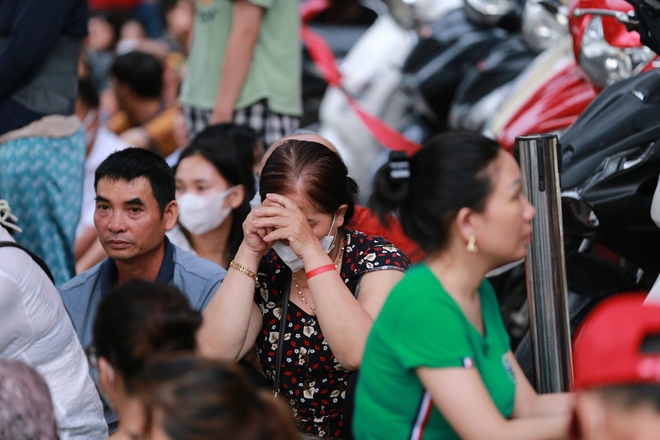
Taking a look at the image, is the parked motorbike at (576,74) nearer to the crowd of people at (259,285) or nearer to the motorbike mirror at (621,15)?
the motorbike mirror at (621,15)

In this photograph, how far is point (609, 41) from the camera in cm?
364

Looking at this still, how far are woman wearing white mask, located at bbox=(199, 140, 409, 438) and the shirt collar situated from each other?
373 millimetres

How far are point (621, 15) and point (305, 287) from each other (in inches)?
52.1

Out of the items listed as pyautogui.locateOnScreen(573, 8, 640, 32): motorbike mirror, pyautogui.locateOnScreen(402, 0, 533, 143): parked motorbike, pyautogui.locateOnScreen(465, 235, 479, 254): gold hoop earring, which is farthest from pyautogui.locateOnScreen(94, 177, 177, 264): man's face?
pyautogui.locateOnScreen(402, 0, 533, 143): parked motorbike

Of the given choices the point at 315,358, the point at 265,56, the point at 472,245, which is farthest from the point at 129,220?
the point at 265,56

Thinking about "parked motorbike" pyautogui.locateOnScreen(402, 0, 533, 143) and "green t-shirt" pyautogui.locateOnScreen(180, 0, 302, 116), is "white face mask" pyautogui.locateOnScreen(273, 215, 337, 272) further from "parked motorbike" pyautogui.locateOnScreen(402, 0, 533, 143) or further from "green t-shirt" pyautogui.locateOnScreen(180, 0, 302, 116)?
"parked motorbike" pyautogui.locateOnScreen(402, 0, 533, 143)

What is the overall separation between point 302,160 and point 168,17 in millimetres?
6877

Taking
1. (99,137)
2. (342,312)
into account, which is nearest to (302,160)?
(342,312)

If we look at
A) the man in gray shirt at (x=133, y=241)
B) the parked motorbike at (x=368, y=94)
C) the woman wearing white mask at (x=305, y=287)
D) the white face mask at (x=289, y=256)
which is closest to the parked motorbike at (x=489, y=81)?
the parked motorbike at (x=368, y=94)

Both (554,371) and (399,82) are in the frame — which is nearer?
(554,371)

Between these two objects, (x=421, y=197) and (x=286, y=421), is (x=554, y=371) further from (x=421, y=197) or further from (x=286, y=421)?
(x=286, y=421)

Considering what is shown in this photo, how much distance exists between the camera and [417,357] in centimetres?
207

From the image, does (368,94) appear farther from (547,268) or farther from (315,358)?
(547,268)

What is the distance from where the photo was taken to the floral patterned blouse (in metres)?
2.89
